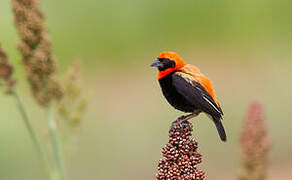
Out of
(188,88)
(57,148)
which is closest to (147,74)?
(57,148)

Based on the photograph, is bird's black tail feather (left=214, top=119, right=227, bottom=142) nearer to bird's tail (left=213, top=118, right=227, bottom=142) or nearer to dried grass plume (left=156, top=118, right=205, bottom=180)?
bird's tail (left=213, top=118, right=227, bottom=142)

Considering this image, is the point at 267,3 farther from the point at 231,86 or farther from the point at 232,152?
the point at 232,152

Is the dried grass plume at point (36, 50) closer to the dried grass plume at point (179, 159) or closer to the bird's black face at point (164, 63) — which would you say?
the bird's black face at point (164, 63)

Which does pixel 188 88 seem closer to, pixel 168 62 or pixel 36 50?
pixel 168 62

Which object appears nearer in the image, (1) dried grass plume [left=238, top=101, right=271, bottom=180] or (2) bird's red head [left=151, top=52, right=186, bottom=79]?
(2) bird's red head [left=151, top=52, right=186, bottom=79]

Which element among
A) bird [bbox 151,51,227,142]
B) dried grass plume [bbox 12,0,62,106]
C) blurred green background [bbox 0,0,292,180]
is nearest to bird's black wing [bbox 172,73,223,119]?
bird [bbox 151,51,227,142]

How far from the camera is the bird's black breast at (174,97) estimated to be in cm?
395

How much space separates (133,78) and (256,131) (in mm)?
8682

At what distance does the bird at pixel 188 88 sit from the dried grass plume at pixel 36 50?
94 centimetres

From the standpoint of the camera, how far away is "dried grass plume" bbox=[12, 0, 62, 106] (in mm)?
4340

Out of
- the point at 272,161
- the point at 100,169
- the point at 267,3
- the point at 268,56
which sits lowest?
the point at 272,161

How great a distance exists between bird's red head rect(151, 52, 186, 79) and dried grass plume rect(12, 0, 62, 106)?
931 mm

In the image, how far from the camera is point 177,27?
14492 millimetres

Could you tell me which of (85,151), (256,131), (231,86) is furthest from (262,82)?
(256,131)
